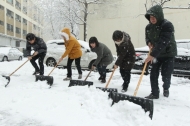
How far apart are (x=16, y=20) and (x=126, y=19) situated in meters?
28.5

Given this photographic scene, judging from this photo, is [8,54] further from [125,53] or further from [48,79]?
[125,53]

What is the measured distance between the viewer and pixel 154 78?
368 centimetres

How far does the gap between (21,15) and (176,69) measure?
41420mm

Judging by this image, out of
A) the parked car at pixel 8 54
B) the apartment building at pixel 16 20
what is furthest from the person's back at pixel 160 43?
the apartment building at pixel 16 20

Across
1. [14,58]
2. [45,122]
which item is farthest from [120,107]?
[14,58]

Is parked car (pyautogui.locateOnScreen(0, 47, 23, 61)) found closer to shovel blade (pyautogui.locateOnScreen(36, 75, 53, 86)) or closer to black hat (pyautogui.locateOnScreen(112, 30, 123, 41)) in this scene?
shovel blade (pyautogui.locateOnScreen(36, 75, 53, 86))

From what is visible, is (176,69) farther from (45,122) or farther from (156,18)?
(45,122)

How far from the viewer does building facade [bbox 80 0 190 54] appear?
1630 centimetres

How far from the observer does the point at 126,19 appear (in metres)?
18.4

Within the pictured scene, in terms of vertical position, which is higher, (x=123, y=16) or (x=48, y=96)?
(x=123, y=16)

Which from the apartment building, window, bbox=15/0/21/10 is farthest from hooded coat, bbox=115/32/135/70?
window, bbox=15/0/21/10

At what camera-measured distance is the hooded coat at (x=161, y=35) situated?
3316 millimetres

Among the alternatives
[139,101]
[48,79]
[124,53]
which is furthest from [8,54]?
[139,101]

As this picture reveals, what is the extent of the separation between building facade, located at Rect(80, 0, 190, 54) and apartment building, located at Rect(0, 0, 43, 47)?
38.5 ft
